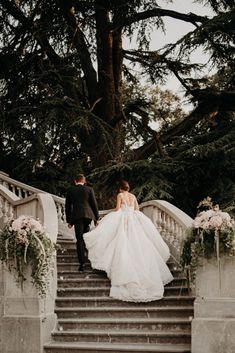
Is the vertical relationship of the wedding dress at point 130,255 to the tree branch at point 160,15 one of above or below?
below

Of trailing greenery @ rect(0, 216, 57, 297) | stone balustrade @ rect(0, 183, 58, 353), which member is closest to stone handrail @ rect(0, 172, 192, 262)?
trailing greenery @ rect(0, 216, 57, 297)

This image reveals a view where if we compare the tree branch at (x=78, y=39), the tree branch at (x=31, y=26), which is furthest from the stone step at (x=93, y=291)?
the tree branch at (x=78, y=39)

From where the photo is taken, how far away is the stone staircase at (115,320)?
27.9 feet

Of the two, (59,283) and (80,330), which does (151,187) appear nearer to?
(59,283)

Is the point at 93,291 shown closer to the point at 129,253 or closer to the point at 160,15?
the point at 129,253

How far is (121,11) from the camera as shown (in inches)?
647

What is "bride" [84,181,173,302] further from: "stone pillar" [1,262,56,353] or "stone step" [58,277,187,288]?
"stone pillar" [1,262,56,353]

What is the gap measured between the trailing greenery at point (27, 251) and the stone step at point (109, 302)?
884mm

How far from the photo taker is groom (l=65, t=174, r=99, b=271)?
10.5 m

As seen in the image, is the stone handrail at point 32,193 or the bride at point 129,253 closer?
the bride at point 129,253

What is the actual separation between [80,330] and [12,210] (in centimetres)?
331

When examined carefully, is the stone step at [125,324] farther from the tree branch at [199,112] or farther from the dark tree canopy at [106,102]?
the tree branch at [199,112]

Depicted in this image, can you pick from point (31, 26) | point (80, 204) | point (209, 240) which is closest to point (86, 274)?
point (80, 204)

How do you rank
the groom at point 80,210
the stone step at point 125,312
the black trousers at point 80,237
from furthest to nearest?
the groom at point 80,210 < the black trousers at point 80,237 < the stone step at point 125,312
